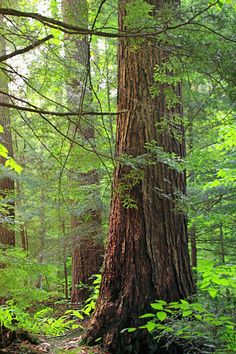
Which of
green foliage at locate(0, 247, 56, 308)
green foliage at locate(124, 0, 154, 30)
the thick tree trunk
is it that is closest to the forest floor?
the thick tree trunk

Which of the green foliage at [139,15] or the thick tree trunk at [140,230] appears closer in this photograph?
the green foliage at [139,15]

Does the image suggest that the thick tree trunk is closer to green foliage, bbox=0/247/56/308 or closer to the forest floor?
the forest floor

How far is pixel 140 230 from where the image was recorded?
3.75m

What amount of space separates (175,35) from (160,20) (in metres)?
0.17

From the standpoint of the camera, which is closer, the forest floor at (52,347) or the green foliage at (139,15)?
the green foliage at (139,15)

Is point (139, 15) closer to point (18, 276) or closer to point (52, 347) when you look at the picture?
point (18, 276)

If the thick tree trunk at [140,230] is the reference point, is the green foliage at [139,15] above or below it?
above

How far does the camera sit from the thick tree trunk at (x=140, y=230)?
11.8 ft

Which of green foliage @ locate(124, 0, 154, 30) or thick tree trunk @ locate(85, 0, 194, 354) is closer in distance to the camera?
green foliage @ locate(124, 0, 154, 30)

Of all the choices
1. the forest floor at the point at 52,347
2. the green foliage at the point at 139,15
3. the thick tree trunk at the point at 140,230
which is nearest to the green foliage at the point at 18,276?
the forest floor at the point at 52,347

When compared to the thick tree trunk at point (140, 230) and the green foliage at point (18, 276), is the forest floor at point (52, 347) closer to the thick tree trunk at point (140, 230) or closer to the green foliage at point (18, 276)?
the thick tree trunk at point (140, 230)

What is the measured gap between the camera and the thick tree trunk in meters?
3.60

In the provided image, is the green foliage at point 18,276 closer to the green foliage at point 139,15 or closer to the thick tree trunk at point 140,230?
the thick tree trunk at point 140,230

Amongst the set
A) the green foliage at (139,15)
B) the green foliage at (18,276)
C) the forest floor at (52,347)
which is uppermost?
the green foliage at (139,15)
